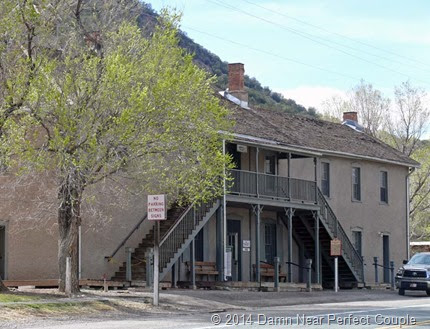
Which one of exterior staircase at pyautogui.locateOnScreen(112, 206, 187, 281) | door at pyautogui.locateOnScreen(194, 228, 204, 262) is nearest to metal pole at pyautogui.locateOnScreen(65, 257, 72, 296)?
exterior staircase at pyautogui.locateOnScreen(112, 206, 187, 281)

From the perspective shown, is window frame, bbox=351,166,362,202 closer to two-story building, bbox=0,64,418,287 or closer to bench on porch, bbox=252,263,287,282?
two-story building, bbox=0,64,418,287

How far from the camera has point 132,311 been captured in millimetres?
22422

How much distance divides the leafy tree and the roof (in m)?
8.77

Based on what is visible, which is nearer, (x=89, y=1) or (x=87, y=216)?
(x=89, y=1)

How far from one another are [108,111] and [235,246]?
15.0 metres

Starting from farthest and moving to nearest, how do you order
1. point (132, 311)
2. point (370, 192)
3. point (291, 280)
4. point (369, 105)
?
point (369, 105) < point (370, 192) < point (291, 280) < point (132, 311)

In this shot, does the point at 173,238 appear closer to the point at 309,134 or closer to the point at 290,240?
the point at 290,240

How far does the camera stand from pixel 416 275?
3412 cm

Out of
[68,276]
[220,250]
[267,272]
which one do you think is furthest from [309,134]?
[68,276]

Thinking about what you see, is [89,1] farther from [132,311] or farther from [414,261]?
[414,261]

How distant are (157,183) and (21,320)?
671 centimetres

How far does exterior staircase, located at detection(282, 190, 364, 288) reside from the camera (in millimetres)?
38375

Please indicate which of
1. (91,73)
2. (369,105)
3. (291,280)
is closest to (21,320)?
(91,73)

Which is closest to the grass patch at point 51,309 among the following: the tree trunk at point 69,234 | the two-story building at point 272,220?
the tree trunk at point 69,234
